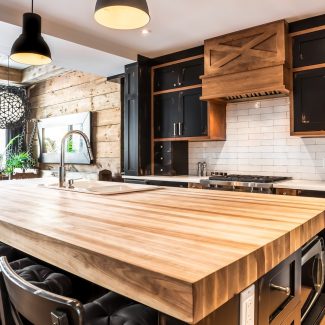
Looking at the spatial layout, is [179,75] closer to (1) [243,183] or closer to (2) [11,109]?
(1) [243,183]

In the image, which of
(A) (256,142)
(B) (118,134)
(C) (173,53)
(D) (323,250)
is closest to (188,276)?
(D) (323,250)

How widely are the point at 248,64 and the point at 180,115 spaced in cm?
112

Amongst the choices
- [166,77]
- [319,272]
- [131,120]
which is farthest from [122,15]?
[131,120]

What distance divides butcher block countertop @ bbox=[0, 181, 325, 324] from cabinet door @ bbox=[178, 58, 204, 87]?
300 cm

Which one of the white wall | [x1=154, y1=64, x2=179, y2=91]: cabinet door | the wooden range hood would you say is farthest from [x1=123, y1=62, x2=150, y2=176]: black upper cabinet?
the wooden range hood

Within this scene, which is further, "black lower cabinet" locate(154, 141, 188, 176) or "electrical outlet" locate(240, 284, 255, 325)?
"black lower cabinet" locate(154, 141, 188, 176)

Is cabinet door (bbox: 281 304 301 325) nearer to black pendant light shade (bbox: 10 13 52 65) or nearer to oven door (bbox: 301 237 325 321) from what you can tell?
oven door (bbox: 301 237 325 321)

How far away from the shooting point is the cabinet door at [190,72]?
13.3 ft

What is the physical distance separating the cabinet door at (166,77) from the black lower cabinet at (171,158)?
2.56ft

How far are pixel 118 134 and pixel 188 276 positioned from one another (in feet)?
14.8

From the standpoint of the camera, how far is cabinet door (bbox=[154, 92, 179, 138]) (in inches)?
169

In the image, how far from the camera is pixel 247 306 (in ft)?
2.51

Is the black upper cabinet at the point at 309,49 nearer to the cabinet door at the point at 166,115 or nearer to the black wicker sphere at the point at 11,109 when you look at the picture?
the cabinet door at the point at 166,115

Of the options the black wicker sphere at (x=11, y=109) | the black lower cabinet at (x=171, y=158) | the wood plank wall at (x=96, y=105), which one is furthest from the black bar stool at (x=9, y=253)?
the black wicker sphere at (x=11, y=109)
